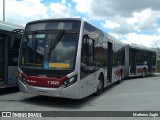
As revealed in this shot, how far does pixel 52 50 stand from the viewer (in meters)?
10.1

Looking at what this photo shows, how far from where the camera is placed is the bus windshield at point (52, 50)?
32.7ft

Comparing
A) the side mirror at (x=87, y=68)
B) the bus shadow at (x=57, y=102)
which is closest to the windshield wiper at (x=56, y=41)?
the side mirror at (x=87, y=68)

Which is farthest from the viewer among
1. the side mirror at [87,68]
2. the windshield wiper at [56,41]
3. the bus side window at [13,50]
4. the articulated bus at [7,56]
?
the bus side window at [13,50]

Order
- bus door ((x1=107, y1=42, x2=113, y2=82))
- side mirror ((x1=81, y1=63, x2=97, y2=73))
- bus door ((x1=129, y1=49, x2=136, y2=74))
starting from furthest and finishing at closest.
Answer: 1. bus door ((x1=129, y1=49, x2=136, y2=74))
2. bus door ((x1=107, y1=42, x2=113, y2=82))
3. side mirror ((x1=81, y1=63, x2=97, y2=73))

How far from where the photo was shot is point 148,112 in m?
9.50

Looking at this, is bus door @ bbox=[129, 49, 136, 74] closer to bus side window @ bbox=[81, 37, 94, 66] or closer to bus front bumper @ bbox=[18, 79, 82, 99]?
bus side window @ bbox=[81, 37, 94, 66]

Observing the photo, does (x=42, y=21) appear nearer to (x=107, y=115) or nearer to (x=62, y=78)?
(x=62, y=78)

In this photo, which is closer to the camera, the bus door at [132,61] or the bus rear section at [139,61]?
the bus rear section at [139,61]

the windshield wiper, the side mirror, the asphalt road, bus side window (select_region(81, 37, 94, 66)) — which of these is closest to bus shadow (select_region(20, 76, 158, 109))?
the asphalt road

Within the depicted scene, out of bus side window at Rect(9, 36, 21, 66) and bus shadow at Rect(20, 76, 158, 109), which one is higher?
bus side window at Rect(9, 36, 21, 66)

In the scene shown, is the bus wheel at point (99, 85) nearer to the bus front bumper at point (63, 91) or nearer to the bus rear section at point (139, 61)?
the bus front bumper at point (63, 91)

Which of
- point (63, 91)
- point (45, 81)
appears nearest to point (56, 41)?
point (45, 81)

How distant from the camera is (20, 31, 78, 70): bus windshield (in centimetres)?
997

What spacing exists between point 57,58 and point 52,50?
34 cm
